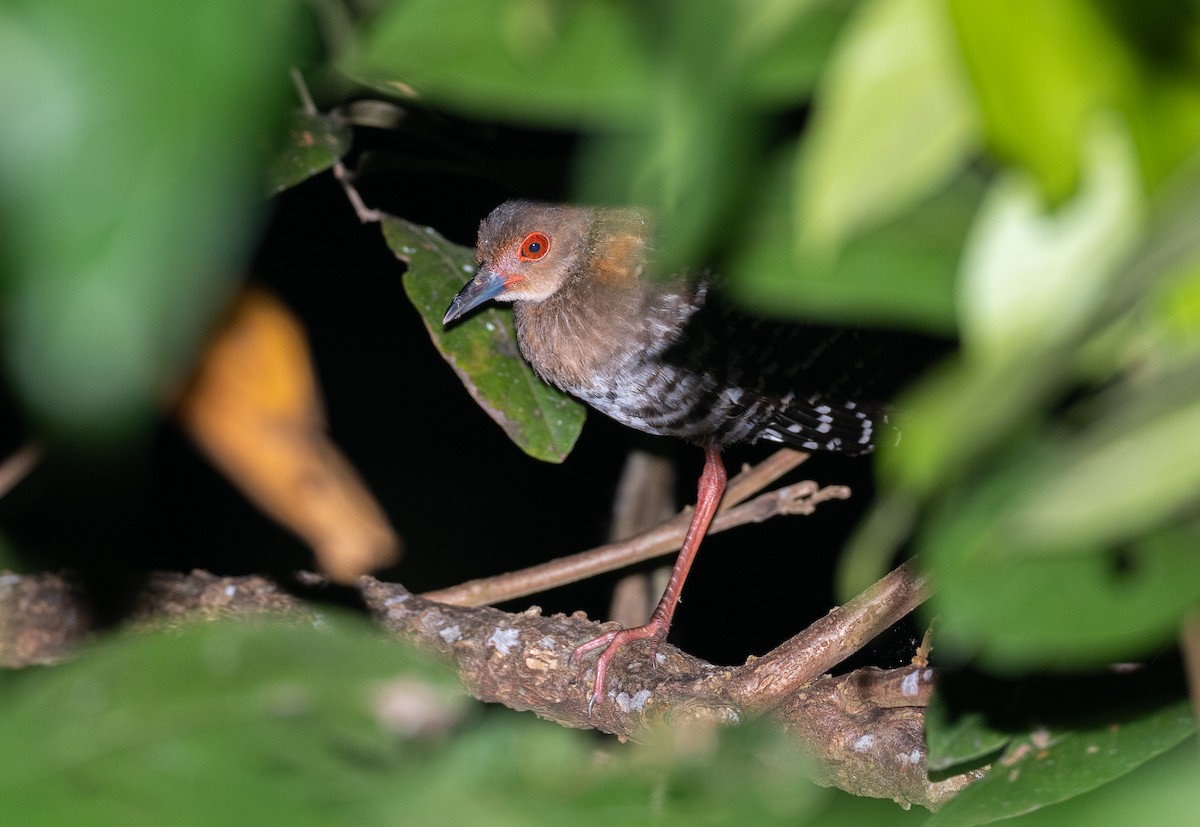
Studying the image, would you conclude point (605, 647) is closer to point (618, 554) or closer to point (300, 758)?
point (618, 554)

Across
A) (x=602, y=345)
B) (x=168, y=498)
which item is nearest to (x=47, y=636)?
(x=168, y=498)

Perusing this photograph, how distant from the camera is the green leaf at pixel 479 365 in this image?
2068 mm

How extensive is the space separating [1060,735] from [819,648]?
91 cm

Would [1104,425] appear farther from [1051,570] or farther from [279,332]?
[279,332]

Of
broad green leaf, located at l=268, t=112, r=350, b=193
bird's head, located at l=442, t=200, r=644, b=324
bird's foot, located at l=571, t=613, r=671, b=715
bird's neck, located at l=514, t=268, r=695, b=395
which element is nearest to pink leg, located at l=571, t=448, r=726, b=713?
bird's foot, located at l=571, t=613, r=671, b=715

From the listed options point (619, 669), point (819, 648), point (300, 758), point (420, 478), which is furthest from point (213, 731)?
point (420, 478)

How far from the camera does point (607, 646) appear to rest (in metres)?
2.18

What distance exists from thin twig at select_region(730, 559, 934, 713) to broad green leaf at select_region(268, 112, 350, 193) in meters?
1.03

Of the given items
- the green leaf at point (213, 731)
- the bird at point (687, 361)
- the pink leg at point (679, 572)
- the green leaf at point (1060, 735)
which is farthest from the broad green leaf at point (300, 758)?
the bird at point (687, 361)

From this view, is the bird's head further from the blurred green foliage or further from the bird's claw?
the blurred green foliage

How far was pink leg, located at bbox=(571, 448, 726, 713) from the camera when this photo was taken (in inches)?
85.1

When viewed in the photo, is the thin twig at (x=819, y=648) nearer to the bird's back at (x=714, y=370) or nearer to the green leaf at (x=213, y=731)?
the bird's back at (x=714, y=370)

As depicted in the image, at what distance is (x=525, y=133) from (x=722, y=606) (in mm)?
1280

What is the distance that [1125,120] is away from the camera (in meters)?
0.38
